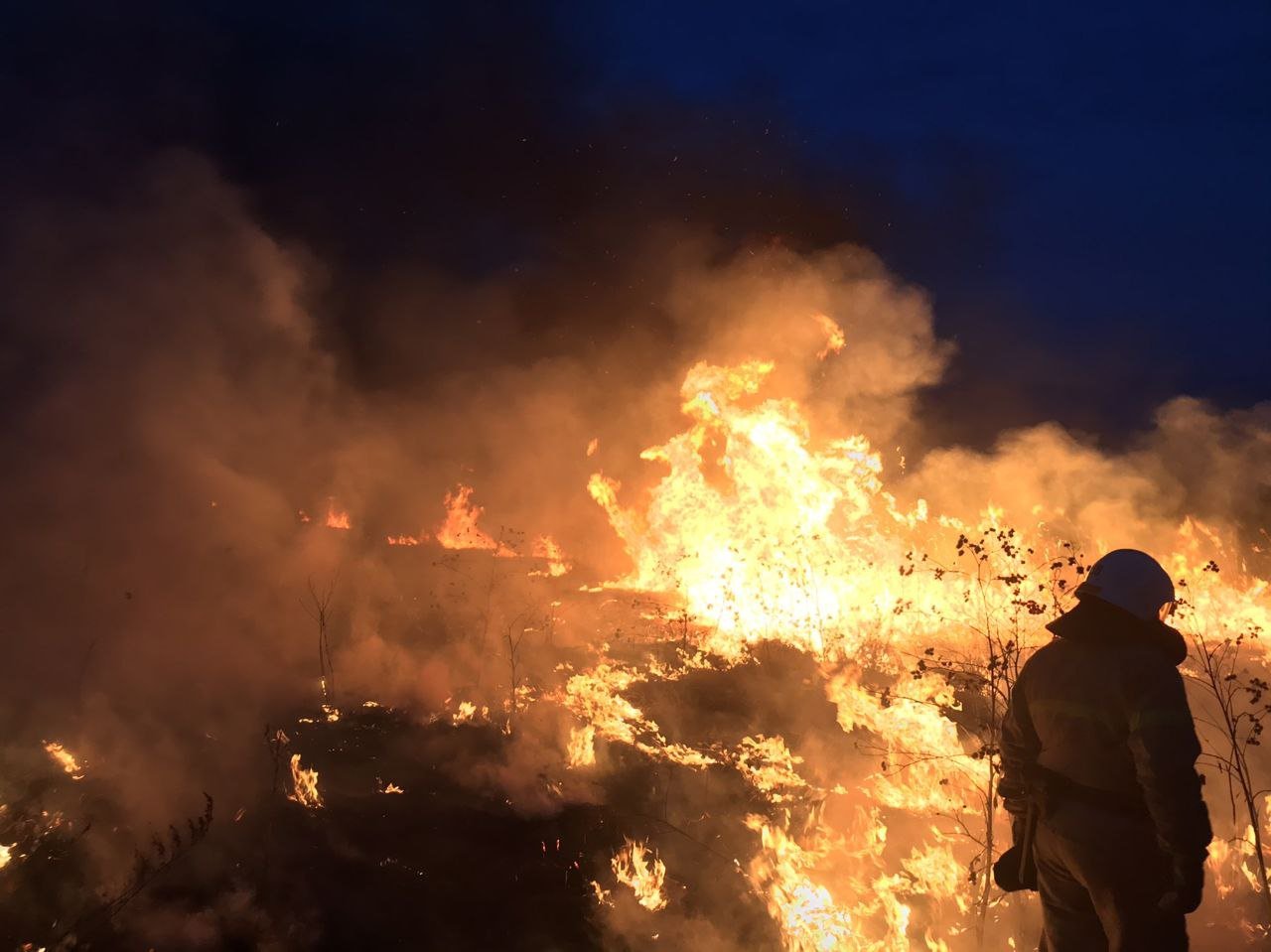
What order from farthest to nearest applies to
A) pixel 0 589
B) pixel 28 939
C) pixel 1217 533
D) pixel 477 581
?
1. pixel 477 581
2. pixel 1217 533
3. pixel 0 589
4. pixel 28 939

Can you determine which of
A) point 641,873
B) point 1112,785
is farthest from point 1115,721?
point 641,873

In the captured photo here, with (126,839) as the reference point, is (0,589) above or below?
above

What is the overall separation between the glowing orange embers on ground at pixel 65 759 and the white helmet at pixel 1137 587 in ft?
35.7

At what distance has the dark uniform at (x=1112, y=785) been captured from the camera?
9.50 ft

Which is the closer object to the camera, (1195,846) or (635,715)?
(1195,846)

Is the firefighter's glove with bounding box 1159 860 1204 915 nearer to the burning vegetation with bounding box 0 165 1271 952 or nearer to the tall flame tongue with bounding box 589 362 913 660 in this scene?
the burning vegetation with bounding box 0 165 1271 952

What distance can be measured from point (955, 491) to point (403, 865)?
15.0 m

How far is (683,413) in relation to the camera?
21.4 metres

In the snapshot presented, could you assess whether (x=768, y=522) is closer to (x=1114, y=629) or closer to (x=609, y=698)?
(x=609, y=698)

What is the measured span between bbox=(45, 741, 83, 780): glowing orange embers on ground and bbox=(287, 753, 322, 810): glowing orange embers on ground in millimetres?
2384

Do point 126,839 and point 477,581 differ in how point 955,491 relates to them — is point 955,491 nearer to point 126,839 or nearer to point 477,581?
point 477,581

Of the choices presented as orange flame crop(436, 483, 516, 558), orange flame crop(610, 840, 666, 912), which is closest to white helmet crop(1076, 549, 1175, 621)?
orange flame crop(610, 840, 666, 912)

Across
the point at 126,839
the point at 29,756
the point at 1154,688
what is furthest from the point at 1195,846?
the point at 29,756

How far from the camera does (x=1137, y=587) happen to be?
10.9 feet
